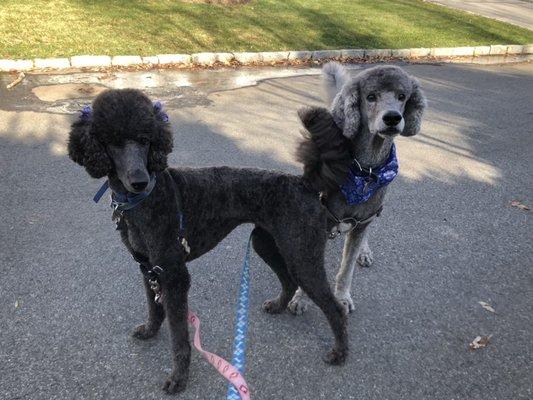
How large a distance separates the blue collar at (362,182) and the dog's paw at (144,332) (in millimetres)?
1396

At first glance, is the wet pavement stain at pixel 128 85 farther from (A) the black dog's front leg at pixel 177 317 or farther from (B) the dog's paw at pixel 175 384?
(B) the dog's paw at pixel 175 384

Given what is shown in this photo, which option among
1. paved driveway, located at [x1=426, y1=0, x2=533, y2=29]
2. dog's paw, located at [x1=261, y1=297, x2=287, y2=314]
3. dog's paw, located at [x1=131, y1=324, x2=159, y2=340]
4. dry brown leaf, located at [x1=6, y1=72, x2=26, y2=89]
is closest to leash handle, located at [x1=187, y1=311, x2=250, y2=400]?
dog's paw, located at [x1=131, y1=324, x2=159, y2=340]

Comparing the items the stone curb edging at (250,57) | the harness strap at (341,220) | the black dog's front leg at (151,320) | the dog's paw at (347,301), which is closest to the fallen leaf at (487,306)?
the dog's paw at (347,301)

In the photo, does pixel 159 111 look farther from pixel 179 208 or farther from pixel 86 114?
pixel 179 208

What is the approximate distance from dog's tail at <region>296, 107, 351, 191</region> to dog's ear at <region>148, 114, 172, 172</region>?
78 cm

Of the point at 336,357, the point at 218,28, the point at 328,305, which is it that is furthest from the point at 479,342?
Result: the point at 218,28

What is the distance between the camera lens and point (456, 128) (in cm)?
634

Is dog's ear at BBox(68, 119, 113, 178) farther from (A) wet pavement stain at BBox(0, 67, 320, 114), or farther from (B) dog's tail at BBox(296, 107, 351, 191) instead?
(A) wet pavement stain at BBox(0, 67, 320, 114)

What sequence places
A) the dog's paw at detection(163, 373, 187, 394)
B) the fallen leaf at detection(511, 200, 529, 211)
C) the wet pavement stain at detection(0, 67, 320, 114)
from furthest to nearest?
the wet pavement stain at detection(0, 67, 320, 114) → the fallen leaf at detection(511, 200, 529, 211) → the dog's paw at detection(163, 373, 187, 394)

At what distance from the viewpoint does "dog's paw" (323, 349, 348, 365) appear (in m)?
2.61

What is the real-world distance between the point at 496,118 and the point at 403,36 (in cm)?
501

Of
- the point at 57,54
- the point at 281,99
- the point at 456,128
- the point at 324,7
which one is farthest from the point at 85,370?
the point at 324,7

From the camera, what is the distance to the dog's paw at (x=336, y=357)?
2.61 meters

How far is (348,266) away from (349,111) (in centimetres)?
106
